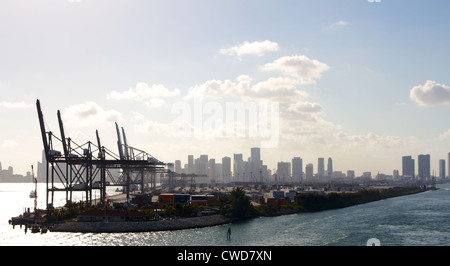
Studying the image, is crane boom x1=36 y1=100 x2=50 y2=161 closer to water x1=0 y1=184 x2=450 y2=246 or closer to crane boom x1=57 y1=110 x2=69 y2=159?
crane boom x1=57 y1=110 x2=69 y2=159

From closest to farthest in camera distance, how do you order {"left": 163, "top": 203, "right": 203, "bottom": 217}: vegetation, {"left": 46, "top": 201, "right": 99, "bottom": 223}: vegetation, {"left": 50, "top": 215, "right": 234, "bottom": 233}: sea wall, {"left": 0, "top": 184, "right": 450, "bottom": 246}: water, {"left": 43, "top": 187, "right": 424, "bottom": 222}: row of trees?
{"left": 0, "top": 184, "right": 450, "bottom": 246}: water, {"left": 50, "top": 215, "right": 234, "bottom": 233}: sea wall, {"left": 46, "top": 201, "right": 99, "bottom": 223}: vegetation, {"left": 43, "top": 187, "right": 424, "bottom": 222}: row of trees, {"left": 163, "top": 203, "right": 203, "bottom": 217}: vegetation

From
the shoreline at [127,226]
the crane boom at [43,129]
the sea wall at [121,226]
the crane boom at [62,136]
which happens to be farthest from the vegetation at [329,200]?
the crane boom at [43,129]

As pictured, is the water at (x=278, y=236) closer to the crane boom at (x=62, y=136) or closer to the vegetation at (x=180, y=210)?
the vegetation at (x=180, y=210)

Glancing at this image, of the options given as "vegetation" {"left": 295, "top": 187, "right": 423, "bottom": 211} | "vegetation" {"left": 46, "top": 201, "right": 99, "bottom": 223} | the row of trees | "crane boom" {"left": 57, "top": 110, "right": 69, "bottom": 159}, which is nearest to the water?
"vegetation" {"left": 46, "top": 201, "right": 99, "bottom": 223}

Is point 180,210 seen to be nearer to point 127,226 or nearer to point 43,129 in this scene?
point 127,226

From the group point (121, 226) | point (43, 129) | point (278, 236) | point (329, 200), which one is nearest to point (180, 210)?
point (121, 226)
